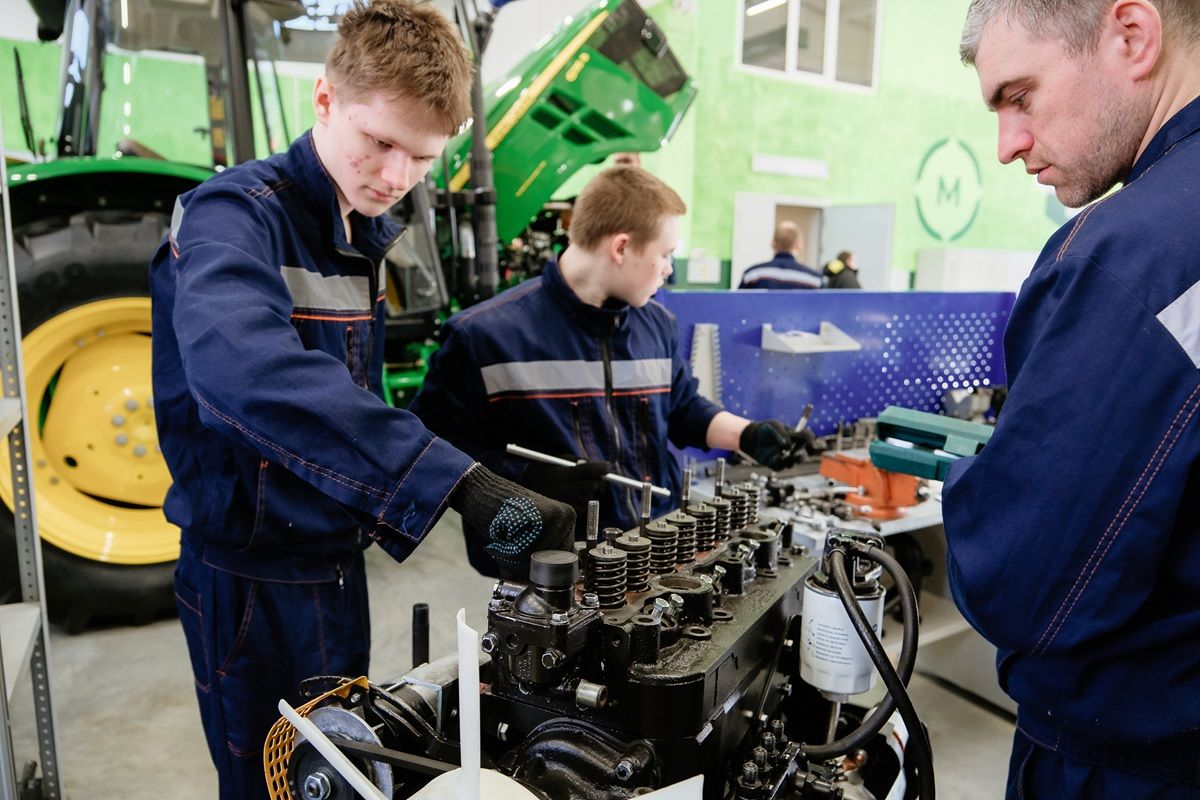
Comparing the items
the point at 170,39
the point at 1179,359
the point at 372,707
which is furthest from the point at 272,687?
the point at 170,39

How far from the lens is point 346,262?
1.32 meters

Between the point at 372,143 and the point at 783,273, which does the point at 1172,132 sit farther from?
the point at 783,273

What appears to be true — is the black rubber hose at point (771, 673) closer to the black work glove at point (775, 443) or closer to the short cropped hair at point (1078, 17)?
the black work glove at point (775, 443)

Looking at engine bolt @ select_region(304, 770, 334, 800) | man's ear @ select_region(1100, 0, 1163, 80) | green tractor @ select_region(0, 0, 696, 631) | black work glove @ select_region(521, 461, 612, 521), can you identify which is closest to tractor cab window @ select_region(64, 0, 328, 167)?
green tractor @ select_region(0, 0, 696, 631)

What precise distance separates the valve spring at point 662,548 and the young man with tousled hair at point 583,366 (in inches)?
23.5

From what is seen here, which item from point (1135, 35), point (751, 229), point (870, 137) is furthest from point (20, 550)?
point (870, 137)

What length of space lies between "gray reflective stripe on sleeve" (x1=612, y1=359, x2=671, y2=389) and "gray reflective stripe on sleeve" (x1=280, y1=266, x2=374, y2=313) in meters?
0.60

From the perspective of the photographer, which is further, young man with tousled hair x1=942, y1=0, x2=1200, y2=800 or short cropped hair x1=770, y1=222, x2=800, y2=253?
short cropped hair x1=770, y1=222, x2=800, y2=253

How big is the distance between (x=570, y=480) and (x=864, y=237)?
6813 millimetres

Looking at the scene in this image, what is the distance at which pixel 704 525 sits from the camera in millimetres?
1175

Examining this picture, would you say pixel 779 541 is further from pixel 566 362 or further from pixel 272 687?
pixel 272 687

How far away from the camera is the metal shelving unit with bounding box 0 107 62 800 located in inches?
60.5

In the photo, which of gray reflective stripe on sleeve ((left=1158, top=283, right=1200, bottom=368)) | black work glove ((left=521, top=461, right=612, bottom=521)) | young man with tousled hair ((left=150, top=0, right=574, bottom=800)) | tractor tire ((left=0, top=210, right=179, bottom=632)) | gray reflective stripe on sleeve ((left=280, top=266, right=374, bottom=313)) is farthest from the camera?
tractor tire ((left=0, top=210, right=179, bottom=632))

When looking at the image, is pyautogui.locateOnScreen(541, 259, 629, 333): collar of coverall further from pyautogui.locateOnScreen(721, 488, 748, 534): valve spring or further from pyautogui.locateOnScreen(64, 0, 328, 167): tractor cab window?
pyautogui.locateOnScreen(64, 0, 328, 167): tractor cab window
